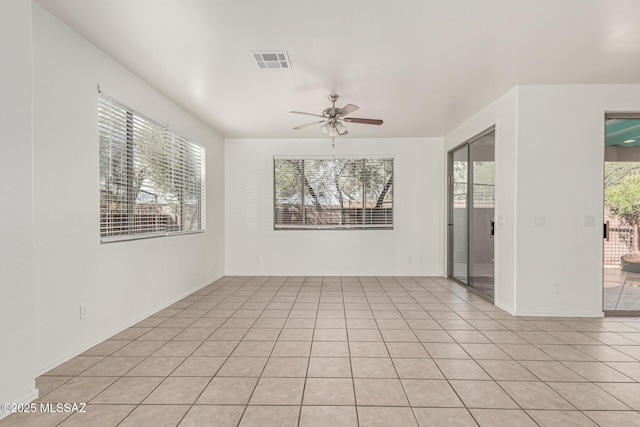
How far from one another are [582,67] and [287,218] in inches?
189

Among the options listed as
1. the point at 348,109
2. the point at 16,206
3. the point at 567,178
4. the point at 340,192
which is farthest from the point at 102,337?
the point at 567,178

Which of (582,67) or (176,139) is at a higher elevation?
(582,67)

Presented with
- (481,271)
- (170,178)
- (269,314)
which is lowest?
(269,314)

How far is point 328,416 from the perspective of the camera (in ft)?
6.26

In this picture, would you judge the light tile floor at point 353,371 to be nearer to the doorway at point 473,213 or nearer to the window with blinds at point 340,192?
the doorway at point 473,213

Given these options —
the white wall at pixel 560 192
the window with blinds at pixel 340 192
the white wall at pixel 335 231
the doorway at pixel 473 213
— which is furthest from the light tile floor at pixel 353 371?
the window with blinds at pixel 340 192

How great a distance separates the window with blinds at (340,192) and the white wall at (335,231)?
0.15m

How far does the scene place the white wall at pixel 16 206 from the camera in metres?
1.92

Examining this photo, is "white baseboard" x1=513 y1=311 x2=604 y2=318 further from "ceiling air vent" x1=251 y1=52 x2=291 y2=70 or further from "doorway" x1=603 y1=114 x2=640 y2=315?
"ceiling air vent" x1=251 y1=52 x2=291 y2=70

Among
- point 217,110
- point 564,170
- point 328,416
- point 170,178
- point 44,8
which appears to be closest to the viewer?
point 328,416

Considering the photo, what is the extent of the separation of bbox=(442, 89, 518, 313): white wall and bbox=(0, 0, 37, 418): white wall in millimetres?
4556

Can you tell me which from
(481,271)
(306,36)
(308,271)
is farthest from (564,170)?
(308,271)

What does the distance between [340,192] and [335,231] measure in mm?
773

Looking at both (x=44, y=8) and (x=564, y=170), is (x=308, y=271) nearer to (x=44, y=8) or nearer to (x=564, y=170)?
(x=564, y=170)
